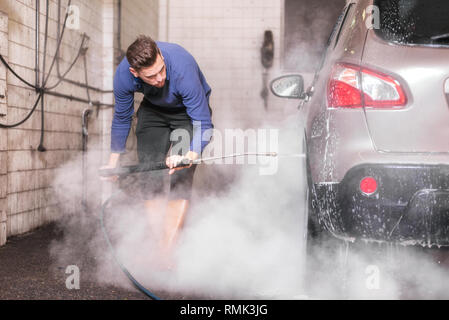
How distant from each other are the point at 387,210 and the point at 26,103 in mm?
3664

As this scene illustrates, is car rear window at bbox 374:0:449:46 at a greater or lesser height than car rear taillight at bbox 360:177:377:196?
greater

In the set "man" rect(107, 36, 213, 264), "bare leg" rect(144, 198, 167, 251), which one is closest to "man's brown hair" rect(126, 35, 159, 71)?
"man" rect(107, 36, 213, 264)

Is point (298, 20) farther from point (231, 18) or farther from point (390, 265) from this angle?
point (390, 265)

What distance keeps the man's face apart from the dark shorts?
0.52 metres

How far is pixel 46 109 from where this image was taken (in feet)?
15.8

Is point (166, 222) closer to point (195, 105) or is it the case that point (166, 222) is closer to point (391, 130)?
point (195, 105)

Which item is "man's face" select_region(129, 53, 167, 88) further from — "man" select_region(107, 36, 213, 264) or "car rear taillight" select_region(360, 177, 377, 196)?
"car rear taillight" select_region(360, 177, 377, 196)

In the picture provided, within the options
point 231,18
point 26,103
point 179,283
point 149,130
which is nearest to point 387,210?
point 179,283

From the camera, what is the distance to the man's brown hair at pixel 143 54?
9.17ft

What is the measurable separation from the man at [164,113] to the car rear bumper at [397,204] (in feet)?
A: 4.12

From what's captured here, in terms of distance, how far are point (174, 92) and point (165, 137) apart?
0.50m

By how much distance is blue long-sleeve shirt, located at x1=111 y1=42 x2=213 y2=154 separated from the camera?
3107 mm

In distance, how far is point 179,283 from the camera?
116 inches

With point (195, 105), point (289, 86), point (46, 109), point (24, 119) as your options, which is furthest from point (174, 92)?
point (46, 109)
